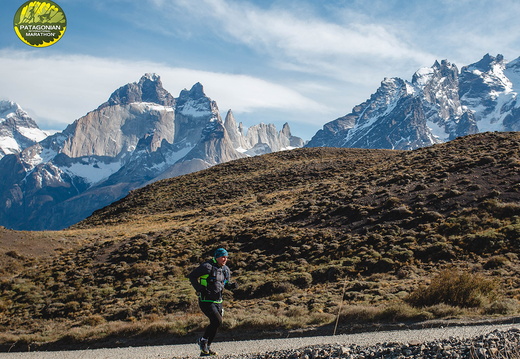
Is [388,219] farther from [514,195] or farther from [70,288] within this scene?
[70,288]

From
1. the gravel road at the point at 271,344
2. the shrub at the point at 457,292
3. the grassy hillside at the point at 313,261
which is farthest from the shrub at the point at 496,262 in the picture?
the gravel road at the point at 271,344

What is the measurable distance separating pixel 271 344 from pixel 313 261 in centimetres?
1269

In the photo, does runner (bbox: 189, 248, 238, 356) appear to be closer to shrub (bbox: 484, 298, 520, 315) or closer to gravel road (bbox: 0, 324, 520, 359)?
gravel road (bbox: 0, 324, 520, 359)

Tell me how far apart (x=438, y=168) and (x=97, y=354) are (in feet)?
113

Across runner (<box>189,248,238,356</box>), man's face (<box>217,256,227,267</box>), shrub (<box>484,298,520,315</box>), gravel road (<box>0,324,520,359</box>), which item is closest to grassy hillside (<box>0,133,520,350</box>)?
shrub (<box>484,298,520,315</box>)

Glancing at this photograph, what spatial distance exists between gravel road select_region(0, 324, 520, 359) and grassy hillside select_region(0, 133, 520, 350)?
4.09 ft

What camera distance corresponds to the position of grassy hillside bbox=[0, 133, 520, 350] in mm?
13461

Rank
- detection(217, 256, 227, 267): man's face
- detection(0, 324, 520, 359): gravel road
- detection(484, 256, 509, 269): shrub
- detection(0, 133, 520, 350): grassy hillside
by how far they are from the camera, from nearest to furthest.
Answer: detection(0, 324, 520, 359): gravel road → detection(217, 256, 227, 267): man's face → detection(0, 133, 520, 350): grassy hillside → detection(484, 256, 509, 269): shrub

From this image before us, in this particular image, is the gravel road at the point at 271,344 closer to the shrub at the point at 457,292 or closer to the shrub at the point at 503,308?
the shrub at the point at 503,308

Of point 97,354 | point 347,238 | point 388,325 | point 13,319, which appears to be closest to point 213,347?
point 97,354

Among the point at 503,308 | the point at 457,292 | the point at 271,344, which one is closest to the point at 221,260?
the point at 271,344

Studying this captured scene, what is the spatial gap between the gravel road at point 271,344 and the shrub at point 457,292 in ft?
7.97

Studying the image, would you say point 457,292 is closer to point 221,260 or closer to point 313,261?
point 221,260

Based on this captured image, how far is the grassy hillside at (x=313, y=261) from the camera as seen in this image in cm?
1346
